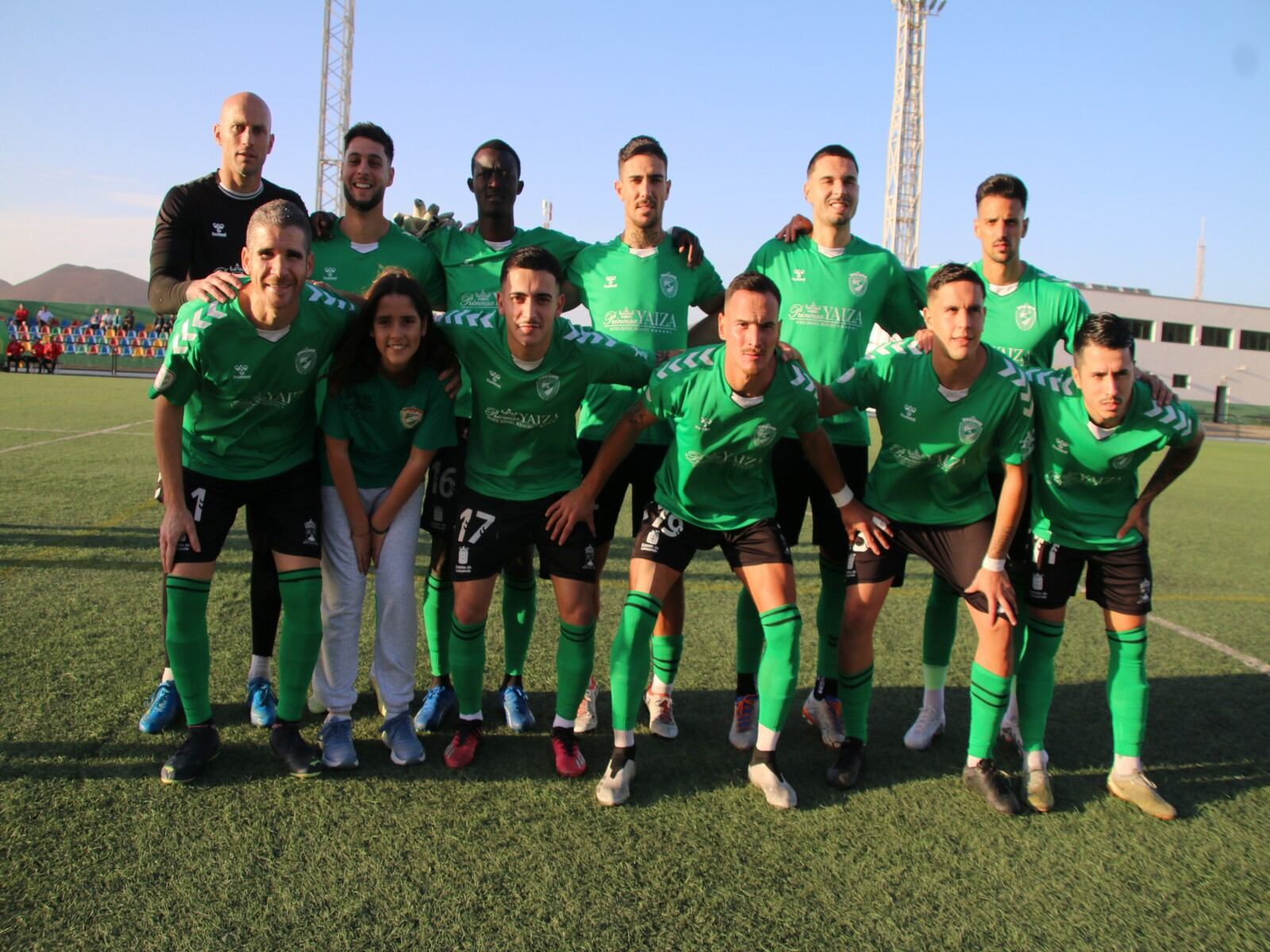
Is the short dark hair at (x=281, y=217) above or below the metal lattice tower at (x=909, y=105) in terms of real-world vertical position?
below

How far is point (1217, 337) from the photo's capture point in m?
47.0

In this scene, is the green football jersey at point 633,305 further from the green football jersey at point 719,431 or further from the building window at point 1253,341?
the building window at point 1253,341

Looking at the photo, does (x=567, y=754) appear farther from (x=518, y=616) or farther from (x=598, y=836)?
(x=518, y=616)

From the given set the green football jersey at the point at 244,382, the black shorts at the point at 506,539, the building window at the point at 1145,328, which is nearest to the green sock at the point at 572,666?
the black shorts at the point at 506,539

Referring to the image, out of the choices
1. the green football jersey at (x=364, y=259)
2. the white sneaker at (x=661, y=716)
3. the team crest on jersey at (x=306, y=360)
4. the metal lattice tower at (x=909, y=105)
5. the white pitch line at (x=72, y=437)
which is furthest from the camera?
the metal lattice tower at (x=909, y=105)

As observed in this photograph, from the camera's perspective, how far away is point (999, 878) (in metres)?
2.73

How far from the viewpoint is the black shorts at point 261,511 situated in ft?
10.8

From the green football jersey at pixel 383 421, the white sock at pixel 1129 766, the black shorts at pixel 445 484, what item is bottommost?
the white sock at pixel 1129 766

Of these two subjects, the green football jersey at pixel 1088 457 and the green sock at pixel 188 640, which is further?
the green football jersey at pixel 1088 457

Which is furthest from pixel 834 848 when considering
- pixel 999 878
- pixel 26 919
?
pixel 26 919

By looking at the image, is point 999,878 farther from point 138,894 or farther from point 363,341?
point 363,341

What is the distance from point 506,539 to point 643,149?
69.2 inches

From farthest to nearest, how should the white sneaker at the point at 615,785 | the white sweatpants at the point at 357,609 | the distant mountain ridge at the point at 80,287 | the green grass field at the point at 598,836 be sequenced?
1. the distant mountain ridge at the point at 80,287
2. the white sweatpants at the point at 357,609
3. the white sneaker at the point at 615,785
4. the green grass field at the point at 598,836

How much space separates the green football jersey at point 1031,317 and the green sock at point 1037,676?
1090 mm
